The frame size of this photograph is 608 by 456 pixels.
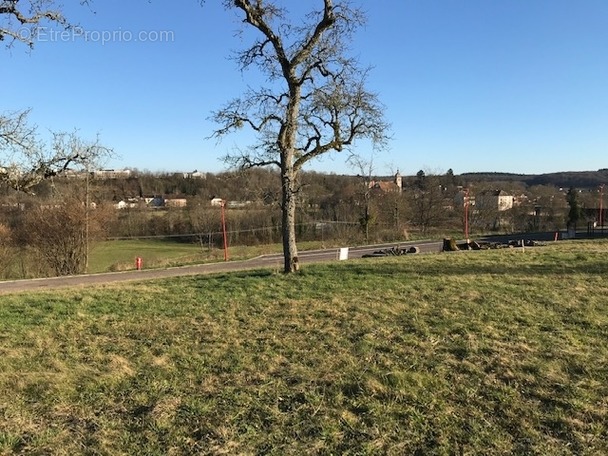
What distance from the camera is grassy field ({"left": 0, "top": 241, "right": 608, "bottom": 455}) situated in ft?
12.3

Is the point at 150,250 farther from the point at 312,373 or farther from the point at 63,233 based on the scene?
the point at 312,373

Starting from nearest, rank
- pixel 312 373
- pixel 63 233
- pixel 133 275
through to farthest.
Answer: pixel 312 373 < pixel 133 275 < pixel 63 233

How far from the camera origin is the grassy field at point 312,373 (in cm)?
374

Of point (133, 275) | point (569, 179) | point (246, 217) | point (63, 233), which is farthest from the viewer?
point (569, 179)

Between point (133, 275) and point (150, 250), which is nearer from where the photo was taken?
point (133, 275)

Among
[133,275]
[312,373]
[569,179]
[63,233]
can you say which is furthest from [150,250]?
[569,179]

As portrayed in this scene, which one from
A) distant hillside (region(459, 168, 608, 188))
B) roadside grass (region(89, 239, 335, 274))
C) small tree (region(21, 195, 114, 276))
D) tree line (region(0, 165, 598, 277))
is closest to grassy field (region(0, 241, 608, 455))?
small tree (region(21, 195, 114, 276))

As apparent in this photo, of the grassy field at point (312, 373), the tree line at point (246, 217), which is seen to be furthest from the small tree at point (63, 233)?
the grassy field at point (312, 373)

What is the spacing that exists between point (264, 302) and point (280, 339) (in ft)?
8.63

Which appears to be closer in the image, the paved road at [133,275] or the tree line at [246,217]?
the paved road at [133,275]

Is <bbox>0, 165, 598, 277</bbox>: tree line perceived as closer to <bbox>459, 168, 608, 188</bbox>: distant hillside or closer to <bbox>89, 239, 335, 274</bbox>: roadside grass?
<bbox>89, 239, 335, 274</bbox>: roadside grass

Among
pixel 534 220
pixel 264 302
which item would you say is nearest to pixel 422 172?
pixel 534 220

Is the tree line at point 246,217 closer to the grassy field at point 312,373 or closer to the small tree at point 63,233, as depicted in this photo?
the small tree at point 63,233

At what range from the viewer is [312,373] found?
518 cm
